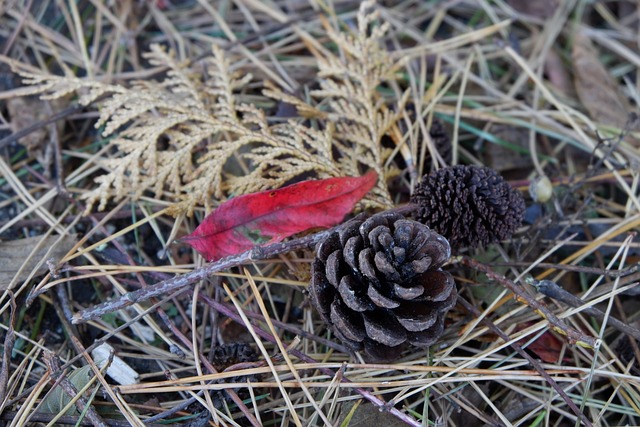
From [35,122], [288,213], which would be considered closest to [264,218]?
[288,213]

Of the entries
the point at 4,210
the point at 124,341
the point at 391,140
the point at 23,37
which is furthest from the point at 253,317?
the point at 23,37

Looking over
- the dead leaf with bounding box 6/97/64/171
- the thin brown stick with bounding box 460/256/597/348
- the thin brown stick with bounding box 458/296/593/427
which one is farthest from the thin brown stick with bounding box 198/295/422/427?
the dead leaf with bounding box 6/97/64/171

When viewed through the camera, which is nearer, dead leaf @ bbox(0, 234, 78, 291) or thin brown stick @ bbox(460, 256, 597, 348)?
thin brown stick @ bbox(460, 256, 597, 348)

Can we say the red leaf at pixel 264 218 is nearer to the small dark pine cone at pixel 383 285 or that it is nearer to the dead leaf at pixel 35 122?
the small dark pine cone at pixel 383 285

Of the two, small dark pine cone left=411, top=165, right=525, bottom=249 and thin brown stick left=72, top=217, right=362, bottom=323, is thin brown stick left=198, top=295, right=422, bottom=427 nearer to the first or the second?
thin brown stick left=72, top=217, right=362, bottom=323

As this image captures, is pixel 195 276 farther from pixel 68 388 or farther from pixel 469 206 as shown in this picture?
pixel 469 206

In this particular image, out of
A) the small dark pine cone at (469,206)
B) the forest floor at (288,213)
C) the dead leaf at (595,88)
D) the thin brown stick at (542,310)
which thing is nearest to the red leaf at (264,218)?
the forest floor at (288,213)

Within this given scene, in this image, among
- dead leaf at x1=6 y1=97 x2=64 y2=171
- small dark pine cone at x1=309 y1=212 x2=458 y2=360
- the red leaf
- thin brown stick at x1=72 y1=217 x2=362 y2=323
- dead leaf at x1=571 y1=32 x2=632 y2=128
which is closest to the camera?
small dark pine cone at x1=309 y1=212 x2=458 y2=360
